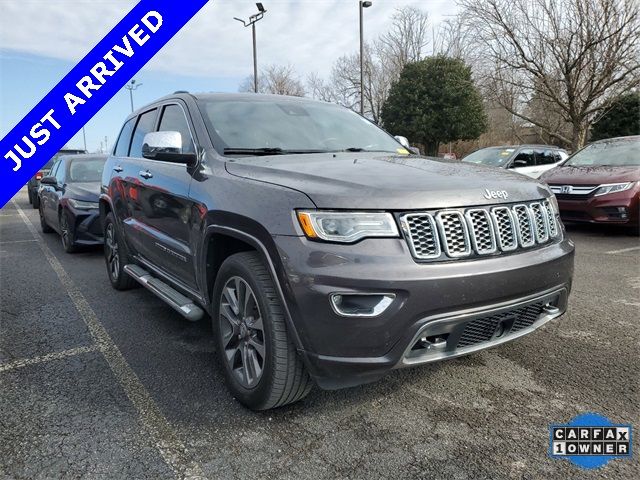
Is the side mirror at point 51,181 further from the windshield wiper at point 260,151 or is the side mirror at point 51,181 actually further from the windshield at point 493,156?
the windshield at point 493,156

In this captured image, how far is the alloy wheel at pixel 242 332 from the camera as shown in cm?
259

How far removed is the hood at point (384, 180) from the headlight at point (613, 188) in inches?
208

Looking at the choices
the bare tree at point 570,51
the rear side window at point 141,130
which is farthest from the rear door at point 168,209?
the bare tree at point 570,51

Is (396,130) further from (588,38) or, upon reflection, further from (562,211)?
(562,211)

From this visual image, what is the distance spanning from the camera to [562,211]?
25.5 feet

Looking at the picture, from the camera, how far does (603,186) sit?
7328 millimetres

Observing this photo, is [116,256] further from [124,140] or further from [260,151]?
[260,151]

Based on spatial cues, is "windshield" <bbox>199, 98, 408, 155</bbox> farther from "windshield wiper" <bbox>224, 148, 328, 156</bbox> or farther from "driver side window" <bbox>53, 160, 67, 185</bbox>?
"driver side window" <bbox>53, 160, 67, 185</bbox>

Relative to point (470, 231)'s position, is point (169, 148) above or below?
above

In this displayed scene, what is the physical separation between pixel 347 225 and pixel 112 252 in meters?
3.88

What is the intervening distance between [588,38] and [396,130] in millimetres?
15082

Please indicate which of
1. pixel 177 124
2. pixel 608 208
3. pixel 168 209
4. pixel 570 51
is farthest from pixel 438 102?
pixel 168 209

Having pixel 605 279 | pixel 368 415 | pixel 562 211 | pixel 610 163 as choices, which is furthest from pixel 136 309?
pixel 610 163

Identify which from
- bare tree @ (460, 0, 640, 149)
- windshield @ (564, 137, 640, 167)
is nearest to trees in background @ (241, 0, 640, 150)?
bare tree @ (460, 0, 640, 149)
